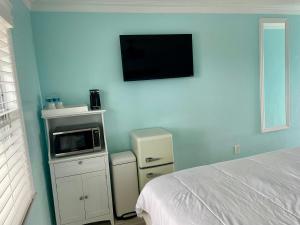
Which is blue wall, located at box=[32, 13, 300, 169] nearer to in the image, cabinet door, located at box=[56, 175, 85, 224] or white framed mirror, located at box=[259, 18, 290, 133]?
white framed mirror, located at box=[259, 18, 290, 133]

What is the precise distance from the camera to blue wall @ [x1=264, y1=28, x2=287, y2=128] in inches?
136

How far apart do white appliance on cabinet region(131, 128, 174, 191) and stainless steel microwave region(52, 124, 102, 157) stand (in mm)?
443

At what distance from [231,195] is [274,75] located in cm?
262

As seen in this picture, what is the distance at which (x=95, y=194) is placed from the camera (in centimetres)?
248

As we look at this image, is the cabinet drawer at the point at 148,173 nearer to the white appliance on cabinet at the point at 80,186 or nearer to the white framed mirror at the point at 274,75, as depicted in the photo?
the white appliance on cabinet at the point at 80,186

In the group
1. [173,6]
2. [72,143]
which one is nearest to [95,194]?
[72,143]

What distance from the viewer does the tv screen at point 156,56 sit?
281 cm

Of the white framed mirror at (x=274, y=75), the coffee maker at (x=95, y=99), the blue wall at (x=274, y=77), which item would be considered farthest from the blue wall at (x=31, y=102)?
the blue wall at (x=274, y=77)

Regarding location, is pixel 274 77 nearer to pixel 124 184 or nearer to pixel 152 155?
pixel 152 155

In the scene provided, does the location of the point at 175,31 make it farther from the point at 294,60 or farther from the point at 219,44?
the point at 294,60

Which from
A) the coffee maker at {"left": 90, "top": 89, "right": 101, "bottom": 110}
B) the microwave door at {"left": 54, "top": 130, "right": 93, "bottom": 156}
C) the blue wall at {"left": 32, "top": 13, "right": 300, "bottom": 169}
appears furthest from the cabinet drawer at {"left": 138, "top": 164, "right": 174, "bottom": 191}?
the coffee maker at {"left": 90, "top": 89, "right": 101, "bottom": 110}

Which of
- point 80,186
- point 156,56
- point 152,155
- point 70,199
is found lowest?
point 70,199

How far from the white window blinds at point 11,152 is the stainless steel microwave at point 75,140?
636 millimetres

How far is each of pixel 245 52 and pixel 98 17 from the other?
6.57 ft
